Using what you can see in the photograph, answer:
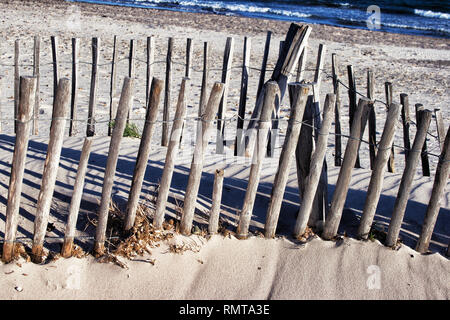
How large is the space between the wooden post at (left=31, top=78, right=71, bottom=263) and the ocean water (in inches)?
678

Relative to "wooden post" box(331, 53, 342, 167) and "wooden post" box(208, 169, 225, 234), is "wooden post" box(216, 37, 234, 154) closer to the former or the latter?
"wooden post" box(331, 53, 342, 167)

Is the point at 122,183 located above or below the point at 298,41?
below

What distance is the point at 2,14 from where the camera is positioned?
13.8 meters

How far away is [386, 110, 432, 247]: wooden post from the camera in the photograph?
363 centimetres

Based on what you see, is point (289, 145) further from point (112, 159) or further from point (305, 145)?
point (112, 159)

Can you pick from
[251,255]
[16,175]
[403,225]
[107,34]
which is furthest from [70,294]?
[107,34]

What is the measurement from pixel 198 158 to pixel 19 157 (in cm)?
116

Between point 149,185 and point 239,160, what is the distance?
1167 mm

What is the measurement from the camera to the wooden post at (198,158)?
3488mm

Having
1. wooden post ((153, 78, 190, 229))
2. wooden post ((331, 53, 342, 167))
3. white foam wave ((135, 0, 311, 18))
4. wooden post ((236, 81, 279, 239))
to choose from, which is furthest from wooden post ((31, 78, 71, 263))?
white foam wave ((135, 0, 311, 18))

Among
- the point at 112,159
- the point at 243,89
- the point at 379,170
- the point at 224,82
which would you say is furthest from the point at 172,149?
the point at 243,89

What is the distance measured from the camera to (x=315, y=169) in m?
3.71

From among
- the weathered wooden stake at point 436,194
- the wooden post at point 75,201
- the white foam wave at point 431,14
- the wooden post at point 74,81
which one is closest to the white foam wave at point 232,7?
the white foam wave at point 431,14
